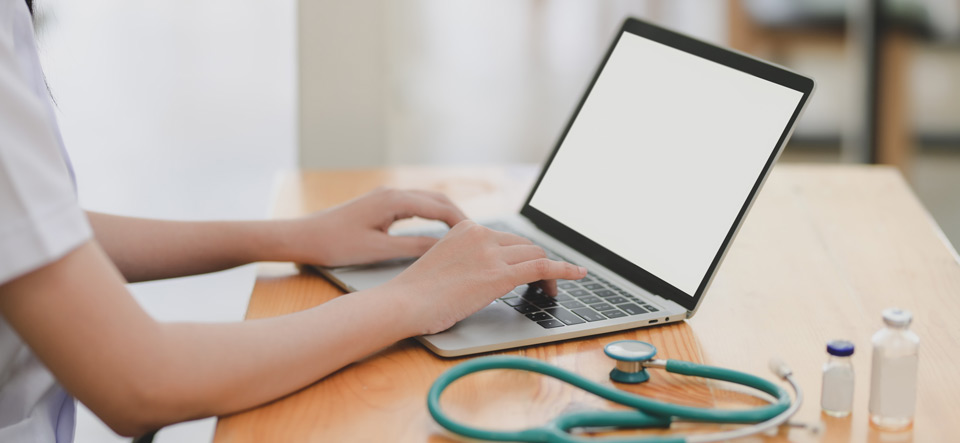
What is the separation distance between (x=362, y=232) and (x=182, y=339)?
341mm

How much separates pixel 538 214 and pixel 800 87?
0.36 m

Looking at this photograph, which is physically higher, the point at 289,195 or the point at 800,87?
the point at 800,87

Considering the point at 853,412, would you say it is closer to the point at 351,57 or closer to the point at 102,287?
the point at 102,287

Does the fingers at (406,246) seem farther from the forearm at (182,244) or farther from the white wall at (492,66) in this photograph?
the white wall at (492,66)

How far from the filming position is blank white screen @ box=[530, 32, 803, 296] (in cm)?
82

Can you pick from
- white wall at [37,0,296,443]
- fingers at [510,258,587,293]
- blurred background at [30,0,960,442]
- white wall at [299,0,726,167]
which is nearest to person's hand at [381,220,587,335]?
fingers at [510,258,587,293]

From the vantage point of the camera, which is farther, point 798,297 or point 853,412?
point 798,297

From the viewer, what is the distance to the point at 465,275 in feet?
2.48

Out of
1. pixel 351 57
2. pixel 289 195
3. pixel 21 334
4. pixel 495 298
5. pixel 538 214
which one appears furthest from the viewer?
pixel 351 57

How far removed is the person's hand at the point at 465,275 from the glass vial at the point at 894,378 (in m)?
0.25

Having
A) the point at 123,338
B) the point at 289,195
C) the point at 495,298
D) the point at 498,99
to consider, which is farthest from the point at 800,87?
the point at 498,99

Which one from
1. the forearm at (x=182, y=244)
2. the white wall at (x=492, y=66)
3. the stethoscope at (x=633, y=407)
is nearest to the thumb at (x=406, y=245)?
the forearm at (x=182, y=244)

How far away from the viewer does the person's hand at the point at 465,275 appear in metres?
0.73

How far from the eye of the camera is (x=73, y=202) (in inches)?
23.3
